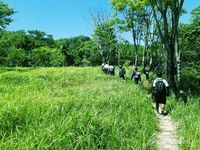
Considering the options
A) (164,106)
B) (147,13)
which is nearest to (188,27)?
(147,13)

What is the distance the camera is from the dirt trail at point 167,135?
8.75m

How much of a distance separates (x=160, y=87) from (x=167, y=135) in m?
4.53

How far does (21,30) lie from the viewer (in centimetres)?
9506

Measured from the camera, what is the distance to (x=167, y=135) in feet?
33.3

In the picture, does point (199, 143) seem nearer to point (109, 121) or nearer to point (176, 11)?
point (109, 121)

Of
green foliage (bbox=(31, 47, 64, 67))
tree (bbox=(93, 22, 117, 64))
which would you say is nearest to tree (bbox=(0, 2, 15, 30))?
tree (bbox=(93, 22, 117, 64))

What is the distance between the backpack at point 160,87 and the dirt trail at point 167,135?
1344mm

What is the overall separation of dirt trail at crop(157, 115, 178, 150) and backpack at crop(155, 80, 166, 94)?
4.41ft

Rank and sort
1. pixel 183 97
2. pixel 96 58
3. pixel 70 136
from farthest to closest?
1. pixel 96 58
2. pixel 183 97
3. pixel 70 136

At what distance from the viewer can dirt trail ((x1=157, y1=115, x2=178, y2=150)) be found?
344 inches

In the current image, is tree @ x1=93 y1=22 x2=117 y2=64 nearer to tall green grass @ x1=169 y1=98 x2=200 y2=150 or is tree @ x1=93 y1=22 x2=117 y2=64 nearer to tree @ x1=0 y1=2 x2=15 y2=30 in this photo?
tree @ x1=0 y1=2 x2=15 y2=30

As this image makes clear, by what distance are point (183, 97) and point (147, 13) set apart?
2032cm

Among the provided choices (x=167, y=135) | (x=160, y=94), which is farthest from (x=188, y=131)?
(x=160, y=94)

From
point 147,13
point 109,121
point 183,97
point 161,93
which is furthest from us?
point 147,13
